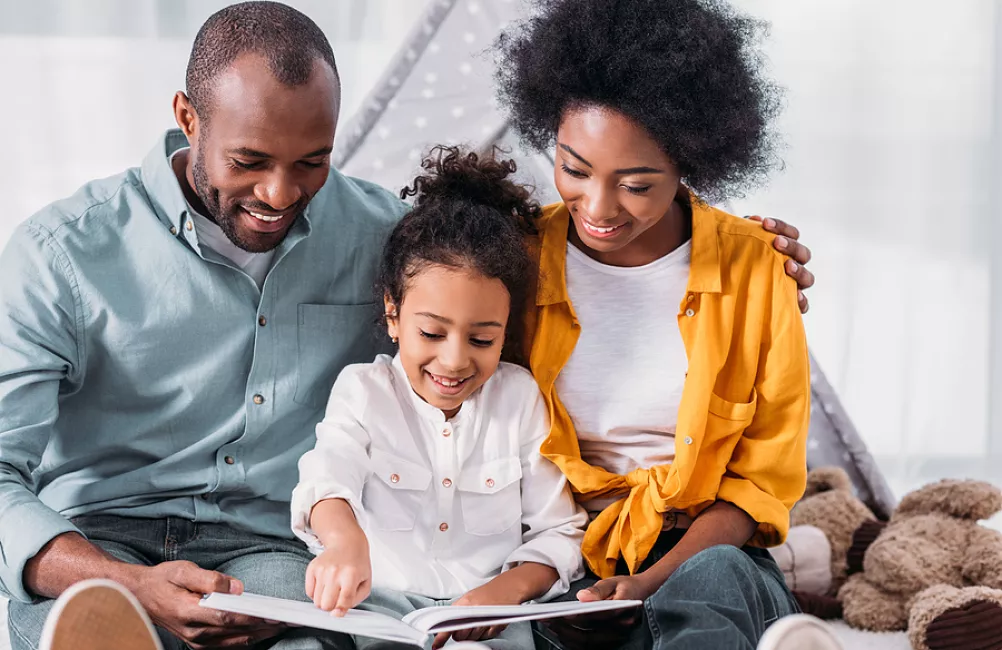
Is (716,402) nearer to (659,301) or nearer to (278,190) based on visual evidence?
(659,301)

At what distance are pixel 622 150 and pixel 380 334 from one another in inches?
18.5

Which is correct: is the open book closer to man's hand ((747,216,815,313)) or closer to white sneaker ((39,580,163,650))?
white sneaker ((39,580,163,650))

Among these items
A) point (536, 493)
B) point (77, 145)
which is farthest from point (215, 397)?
point (77, 145)

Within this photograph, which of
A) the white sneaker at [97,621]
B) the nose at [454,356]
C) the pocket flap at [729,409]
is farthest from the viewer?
the pocket flap at [729,409]

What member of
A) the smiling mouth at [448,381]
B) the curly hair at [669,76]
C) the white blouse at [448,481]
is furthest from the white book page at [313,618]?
the curly hair at [669,76]

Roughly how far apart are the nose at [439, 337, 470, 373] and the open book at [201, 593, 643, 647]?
0.32m

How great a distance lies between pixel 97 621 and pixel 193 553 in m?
0.40

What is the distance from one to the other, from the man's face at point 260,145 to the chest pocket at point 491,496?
43 centimetres

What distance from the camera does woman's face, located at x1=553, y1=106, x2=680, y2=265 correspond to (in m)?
1.41

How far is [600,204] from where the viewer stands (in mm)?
1410

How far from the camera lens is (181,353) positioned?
60.2 inches

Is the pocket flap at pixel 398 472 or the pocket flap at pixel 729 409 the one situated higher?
the pocket flap at pixel 729 409

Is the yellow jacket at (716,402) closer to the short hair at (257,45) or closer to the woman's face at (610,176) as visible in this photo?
the woman's face at (610,176)

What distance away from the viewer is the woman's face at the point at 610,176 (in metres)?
1.41
